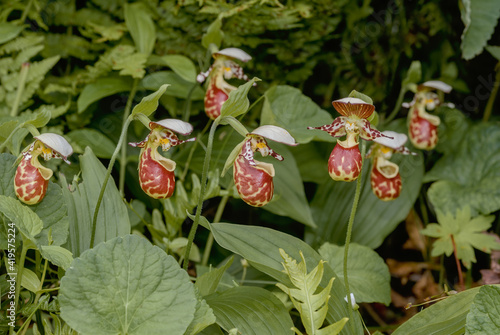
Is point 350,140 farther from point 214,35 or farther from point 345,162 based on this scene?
point 214,35

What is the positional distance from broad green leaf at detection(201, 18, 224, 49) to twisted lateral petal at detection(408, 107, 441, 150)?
0.90 meters

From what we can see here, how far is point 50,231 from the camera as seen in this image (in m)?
1.26

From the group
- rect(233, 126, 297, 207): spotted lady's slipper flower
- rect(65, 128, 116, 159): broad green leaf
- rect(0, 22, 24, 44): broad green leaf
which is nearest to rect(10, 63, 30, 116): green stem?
rect(0, 22, 24, 44): broad green leaf

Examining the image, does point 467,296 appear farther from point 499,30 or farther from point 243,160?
point 499,30

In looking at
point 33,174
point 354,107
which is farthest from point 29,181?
point 354,107

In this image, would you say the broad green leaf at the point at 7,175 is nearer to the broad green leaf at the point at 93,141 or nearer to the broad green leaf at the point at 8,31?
the broad green leaf at the point at 93,141

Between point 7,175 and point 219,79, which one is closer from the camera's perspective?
point 7,175

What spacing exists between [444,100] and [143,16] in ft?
5.00

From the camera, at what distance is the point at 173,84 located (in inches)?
81.0

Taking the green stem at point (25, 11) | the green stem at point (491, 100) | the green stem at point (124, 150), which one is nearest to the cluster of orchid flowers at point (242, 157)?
the green stem at point (124, 150)

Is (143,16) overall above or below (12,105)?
above

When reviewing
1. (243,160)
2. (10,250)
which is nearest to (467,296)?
(243,160)

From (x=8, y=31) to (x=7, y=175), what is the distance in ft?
2.88

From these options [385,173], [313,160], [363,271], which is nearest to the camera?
[363,271]
